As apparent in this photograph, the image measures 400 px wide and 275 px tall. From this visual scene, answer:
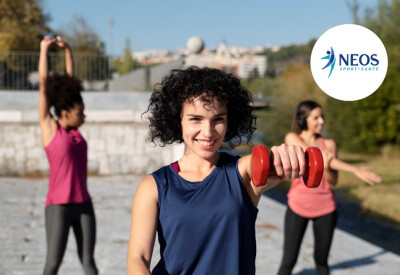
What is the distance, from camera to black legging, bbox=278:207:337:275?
4.51m

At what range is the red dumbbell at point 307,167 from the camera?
166 centimetres

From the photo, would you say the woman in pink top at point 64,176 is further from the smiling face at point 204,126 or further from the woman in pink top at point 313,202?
the smiling face at point 204,126

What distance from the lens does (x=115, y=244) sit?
644 centimetres

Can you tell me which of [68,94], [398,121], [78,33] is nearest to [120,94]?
[68,94]

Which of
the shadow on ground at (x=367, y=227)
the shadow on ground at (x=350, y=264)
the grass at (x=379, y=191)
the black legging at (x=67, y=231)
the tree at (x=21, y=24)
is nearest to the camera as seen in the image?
the black legging at (x=67, y=231)

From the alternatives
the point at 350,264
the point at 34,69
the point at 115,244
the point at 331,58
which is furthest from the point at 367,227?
the point at 34,69

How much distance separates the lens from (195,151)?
219 cm

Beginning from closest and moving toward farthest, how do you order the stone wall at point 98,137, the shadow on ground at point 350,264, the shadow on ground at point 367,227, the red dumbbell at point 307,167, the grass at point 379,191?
the red dumbbell at point 307,167 < the shadow on ground at point 350,264 < the shadow on ground at point 367,227 < the grass at point 379,191 < the stone wall at point 98,137

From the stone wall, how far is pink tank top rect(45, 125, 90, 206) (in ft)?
23.7

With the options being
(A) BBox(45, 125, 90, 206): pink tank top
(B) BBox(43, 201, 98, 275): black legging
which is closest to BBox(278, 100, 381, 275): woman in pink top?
(B) BBox(43, 201, 98, 275): black legging

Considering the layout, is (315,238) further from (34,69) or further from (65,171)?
(34,69)

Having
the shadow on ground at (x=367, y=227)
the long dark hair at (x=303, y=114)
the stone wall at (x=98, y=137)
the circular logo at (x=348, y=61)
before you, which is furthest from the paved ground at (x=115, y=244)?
the circular logo at (x=348, y=61)

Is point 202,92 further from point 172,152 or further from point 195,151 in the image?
point 172,152

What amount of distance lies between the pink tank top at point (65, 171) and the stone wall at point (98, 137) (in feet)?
23.7
